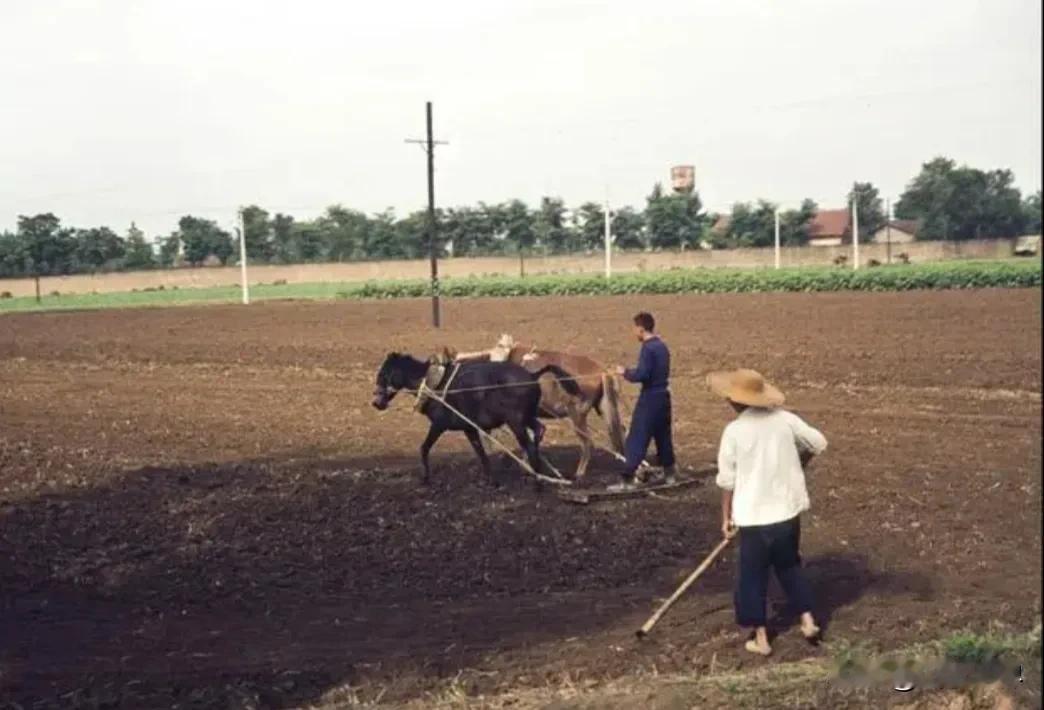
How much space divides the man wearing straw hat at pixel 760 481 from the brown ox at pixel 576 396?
530 cm

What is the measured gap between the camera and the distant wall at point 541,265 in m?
25.0

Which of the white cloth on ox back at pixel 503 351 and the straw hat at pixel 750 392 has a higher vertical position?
the straw hat at pixel 750 392

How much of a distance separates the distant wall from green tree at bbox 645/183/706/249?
2.97ft

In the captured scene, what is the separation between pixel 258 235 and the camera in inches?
1511

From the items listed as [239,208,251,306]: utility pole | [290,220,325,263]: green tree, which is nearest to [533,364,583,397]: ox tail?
[239,208,251,306]: utility pole

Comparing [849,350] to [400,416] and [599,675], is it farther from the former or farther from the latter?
[599,675]

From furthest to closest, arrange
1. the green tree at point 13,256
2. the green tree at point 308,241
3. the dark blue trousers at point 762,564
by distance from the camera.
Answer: the green tree at point 308,241, the green tree at point 13,256, the dark blue trousers at point 762,564

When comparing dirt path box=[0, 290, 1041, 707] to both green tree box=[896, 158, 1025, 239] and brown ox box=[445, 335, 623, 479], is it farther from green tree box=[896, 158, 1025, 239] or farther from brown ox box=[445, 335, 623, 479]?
green tree box=[896, 158, 1025, 239]

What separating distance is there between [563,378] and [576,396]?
0.29 meters

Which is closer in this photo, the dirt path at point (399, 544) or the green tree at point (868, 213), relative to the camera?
the dirt path at point (399, 544)

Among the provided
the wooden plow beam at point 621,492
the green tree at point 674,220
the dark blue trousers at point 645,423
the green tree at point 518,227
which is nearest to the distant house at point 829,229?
the green tree at point 674,220

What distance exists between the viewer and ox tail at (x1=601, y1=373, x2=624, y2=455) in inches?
506

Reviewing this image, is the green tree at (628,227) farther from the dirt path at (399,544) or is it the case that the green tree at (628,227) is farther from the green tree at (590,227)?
the dirt path at (399,544)

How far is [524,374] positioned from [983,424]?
259 inches
